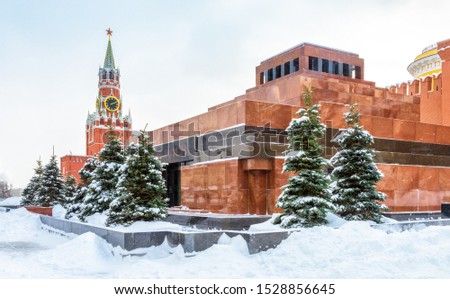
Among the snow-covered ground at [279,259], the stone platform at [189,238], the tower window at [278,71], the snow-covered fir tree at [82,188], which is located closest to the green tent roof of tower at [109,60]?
the tower window at [278,71]

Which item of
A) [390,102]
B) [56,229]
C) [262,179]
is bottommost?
[56,229]

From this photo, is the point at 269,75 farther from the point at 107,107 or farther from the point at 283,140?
the point at 107,107

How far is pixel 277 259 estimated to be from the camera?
435 inches

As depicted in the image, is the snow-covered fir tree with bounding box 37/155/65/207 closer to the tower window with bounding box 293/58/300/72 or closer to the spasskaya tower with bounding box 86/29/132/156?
the tower window with bounding box 293/58/300/72

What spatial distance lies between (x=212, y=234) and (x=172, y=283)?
3.21 metres

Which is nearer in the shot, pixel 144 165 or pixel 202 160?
pixel 144 165

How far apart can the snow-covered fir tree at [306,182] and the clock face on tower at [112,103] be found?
314 ft

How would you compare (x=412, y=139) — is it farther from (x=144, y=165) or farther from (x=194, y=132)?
(x=144, y=165)

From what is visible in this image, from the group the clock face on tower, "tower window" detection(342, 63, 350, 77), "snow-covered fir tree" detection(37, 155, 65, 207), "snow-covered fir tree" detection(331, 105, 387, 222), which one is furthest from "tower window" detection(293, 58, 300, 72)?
the clock face on tower

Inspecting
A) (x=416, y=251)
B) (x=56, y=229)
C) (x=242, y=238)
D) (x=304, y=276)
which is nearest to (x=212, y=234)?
(x=242, y=238)

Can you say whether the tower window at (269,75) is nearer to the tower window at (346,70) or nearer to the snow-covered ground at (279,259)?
the tower window at (346,70)

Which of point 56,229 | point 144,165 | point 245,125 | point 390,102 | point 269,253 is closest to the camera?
point 269,253

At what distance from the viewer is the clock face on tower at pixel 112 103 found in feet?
348

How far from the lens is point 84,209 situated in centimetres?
2197
